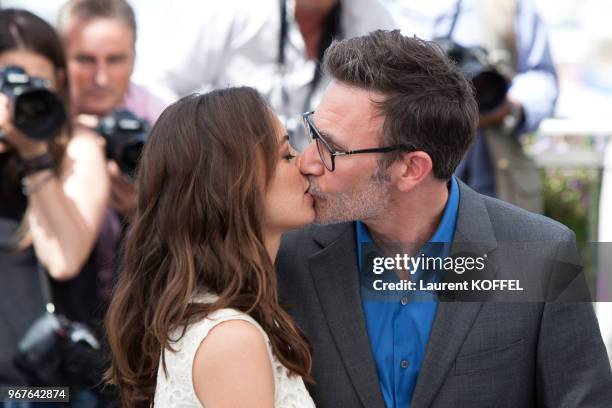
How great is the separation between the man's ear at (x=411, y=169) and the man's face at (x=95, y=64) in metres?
1.53

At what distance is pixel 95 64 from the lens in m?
3.63

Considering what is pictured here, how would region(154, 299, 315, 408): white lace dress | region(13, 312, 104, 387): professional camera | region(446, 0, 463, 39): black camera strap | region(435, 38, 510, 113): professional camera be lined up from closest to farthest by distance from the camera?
region(154, 299, 315, 408): white lace dress, region(13, 312, 104, 387): professional camera, region(435, 38, 510, 113): professional camera, region(446, 0, 463, 39): black camera strap

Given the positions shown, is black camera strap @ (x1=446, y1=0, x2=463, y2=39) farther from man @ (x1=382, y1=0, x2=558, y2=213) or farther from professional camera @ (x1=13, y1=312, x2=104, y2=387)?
professional camera @ (x1=13, y1=312, x2=104, y2=387)

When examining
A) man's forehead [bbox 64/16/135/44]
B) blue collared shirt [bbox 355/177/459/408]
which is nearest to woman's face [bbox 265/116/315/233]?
blue collared shirt [bbox 355/177/459/408]

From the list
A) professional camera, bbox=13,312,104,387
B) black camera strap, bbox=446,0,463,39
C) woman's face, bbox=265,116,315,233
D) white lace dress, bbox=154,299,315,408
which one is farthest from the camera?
black camera strap, bbox=446,0,463,39

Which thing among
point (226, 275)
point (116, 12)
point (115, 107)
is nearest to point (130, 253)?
point (226, 275)

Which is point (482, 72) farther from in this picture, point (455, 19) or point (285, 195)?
point (285, 195)

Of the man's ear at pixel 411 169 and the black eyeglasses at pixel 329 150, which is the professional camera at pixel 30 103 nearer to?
the black eyeglasses at pixel 329 150

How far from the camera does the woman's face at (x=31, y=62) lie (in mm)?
3305

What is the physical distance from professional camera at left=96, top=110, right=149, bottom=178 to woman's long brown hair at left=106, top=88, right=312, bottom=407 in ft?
3.96

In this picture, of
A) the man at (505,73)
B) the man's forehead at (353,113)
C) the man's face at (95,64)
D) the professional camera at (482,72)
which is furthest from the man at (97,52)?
the man's forehead at (353,113)

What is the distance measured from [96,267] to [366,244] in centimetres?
122

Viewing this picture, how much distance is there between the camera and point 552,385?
2.25 m

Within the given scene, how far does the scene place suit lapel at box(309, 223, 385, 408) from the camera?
227 centimetres
